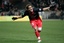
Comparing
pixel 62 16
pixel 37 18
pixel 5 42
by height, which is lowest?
pixel 62 16

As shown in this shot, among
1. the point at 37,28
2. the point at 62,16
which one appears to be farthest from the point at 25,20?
the point at 37,28

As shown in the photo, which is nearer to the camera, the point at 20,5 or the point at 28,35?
the point at 28,35

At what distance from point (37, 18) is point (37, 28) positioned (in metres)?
0.49

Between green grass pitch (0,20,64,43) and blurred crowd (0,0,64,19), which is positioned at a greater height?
green grass pitch (0,20,64,43)

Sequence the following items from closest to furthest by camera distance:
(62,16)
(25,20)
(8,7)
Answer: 1. (25,20)
2. (62,16)
3. (8,7)

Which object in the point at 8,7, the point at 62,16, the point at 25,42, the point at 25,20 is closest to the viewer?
the point at 25,42

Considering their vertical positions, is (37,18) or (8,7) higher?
(37,18)

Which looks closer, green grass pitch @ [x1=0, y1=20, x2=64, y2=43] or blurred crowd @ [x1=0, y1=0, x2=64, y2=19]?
green grass pitch @ [x1=0, y1=20, x2=64, y2=43]

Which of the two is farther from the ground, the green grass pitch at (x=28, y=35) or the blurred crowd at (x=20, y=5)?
the green grass pitch at (x=28, y=35)

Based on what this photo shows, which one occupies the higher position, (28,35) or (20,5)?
(28,35)

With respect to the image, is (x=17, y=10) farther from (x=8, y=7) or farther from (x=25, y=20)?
(x=25, y=20)

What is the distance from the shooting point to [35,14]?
12953 millimetres

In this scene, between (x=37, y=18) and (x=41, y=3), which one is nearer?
(x=37, y=18)

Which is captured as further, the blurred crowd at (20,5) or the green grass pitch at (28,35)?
the blurred crowd at (20,5)
